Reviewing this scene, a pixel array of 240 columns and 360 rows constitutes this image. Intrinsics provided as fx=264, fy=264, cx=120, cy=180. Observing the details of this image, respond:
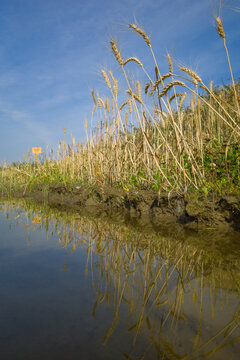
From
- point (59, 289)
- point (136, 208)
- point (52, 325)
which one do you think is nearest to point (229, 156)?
point (136, 208)

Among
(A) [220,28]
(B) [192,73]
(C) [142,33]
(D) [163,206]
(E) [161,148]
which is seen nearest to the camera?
(A) [220,28]

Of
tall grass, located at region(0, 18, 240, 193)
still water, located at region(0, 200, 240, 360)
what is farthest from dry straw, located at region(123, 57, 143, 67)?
still water, located at region(0, 200, 240, 360)

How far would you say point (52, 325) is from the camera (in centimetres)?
89

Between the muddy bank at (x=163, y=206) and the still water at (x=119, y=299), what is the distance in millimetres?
476

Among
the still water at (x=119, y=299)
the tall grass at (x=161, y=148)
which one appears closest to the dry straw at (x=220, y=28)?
the tall grass at (x=161, y=148)

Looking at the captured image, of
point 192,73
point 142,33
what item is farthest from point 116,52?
point 192,73

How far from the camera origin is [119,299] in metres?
1.08

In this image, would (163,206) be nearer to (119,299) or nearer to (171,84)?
(171,84)

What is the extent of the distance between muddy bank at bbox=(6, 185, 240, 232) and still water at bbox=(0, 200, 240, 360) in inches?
18.7

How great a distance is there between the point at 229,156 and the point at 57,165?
436 centimetres

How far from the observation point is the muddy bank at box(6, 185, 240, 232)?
8.18ft

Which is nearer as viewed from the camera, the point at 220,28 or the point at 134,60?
the point at 220,28

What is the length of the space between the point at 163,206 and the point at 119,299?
2.04m

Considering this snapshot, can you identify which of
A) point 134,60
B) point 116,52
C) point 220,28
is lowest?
point 220,28
